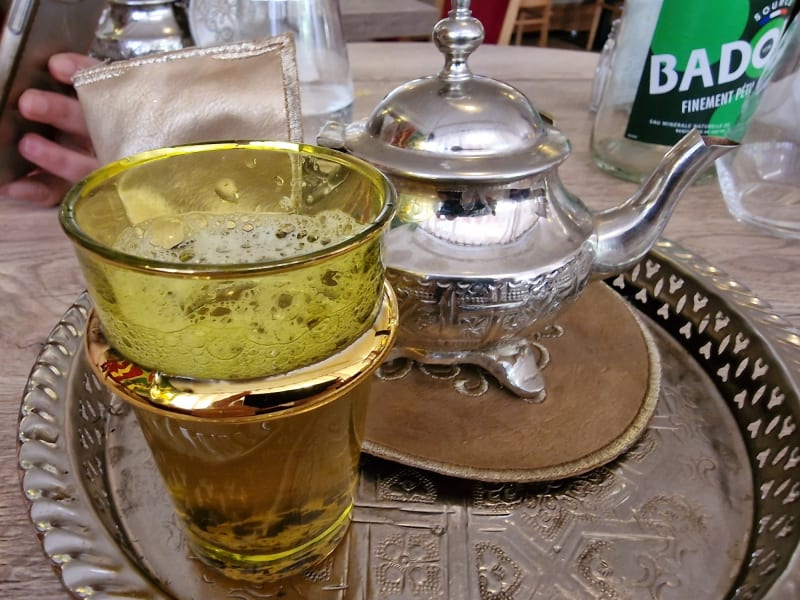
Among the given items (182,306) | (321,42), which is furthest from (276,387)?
(321,42)

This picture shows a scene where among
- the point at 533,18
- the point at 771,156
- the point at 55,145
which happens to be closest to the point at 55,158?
the point at 55,145

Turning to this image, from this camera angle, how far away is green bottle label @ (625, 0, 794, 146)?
0.63 metres

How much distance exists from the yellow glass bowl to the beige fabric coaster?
13 cm

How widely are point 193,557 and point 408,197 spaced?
227 millimetres

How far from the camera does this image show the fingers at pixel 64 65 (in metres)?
0.60

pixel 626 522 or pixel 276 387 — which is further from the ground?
pixel 276 387

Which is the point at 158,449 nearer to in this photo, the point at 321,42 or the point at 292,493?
the point at 292,493

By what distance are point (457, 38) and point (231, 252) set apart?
7.9 inches

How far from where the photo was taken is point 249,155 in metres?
0.31

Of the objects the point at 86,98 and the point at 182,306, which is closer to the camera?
the point at 182,306

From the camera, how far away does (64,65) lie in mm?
600

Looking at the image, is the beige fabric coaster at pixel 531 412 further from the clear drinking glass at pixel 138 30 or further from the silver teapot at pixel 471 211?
the clear drinking glass at pixel 138 30

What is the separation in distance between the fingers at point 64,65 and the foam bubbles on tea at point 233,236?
0.38 metres

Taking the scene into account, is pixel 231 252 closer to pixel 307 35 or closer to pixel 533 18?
pixel 307 35
